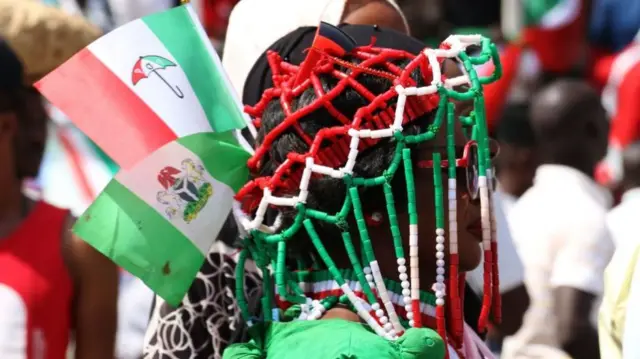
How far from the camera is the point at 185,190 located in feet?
7.61

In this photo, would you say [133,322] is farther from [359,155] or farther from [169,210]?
[359,155]

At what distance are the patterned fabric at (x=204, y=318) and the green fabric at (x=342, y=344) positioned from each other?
0.43 metres

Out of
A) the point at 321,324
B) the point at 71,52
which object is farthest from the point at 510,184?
the point at 321,324

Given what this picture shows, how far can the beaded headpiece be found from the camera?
6.97ft

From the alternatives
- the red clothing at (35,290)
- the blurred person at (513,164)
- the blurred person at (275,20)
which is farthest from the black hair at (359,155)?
the blurred person at (513,164)

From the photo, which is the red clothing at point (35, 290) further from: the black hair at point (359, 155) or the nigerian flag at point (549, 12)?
the nigerian flag at point (549, 12)

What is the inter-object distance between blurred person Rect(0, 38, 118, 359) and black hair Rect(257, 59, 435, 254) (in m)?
1.10

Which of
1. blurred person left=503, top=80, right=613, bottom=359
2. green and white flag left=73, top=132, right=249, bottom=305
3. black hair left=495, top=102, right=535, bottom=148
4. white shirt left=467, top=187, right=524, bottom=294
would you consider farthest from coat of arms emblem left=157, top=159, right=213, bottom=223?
black hair left=495, top=102, right=535, bottom=148

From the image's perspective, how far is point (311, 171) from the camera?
6.99 ft

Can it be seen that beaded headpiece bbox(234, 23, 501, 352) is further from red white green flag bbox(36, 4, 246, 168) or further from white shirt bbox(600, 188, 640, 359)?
white shirt bbox(600, 188, 640, 359)

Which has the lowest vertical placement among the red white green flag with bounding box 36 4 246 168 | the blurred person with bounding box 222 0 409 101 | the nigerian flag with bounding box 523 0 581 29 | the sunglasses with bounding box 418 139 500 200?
the nigerian flag with bounding box 523 0 581 29

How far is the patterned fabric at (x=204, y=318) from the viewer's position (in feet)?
8.34

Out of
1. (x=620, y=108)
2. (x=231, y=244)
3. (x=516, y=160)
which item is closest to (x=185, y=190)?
(x=231, y=244)

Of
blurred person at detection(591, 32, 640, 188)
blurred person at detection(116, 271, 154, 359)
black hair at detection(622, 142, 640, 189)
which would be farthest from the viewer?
blurred person at detection(591, 32, 640, 188)
